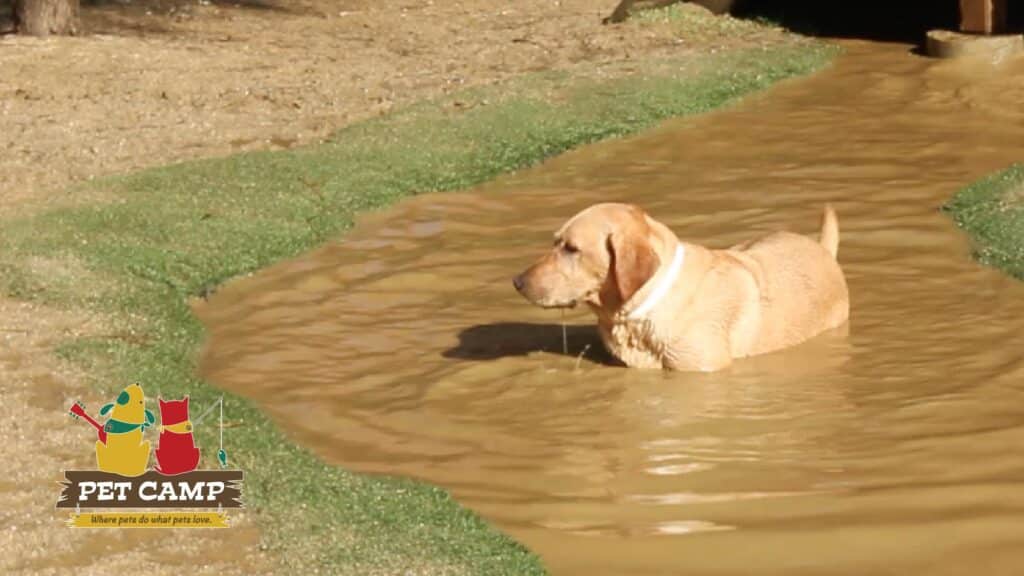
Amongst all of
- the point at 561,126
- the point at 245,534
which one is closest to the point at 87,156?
the point at 561,126

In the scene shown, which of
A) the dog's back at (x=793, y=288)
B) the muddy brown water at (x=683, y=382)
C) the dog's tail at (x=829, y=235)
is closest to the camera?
the muddy brown water at (x=683, y=382)

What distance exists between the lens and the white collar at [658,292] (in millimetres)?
8000

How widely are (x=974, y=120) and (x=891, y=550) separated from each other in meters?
7.87

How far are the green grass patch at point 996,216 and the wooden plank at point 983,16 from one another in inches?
151

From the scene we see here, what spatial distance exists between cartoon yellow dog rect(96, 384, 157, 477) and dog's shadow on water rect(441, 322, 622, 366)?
6.02ft

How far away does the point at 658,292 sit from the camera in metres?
8.01

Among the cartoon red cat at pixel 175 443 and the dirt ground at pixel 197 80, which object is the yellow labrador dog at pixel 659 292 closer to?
the cartoon red cat at pixel 175 443

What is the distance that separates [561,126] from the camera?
13.3 m

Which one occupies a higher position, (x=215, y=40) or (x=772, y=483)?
(x=215, y=40)

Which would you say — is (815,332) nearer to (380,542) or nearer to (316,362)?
(316,362)

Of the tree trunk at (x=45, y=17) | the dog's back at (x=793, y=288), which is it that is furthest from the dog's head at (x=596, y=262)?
the tree trunk at (x=45, y=17)

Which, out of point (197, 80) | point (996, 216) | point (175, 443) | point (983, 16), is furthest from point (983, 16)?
point (175, 443)

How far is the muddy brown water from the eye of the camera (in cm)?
638

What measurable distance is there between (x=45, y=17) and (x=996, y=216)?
30.9ft
